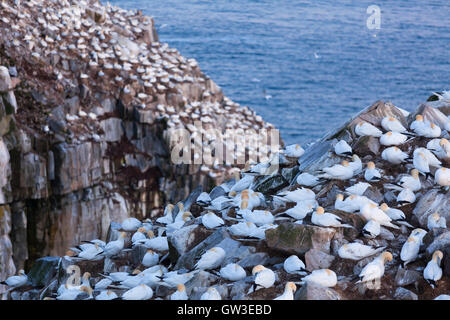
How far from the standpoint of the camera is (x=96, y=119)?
942 inches

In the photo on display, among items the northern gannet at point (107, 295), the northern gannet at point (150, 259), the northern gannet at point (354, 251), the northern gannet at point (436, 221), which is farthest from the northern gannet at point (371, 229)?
the northern gannet at point (107, 295)

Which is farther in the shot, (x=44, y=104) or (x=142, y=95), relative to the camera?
(x=142, y=95)

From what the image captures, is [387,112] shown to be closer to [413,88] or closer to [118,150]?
A: [118,150]

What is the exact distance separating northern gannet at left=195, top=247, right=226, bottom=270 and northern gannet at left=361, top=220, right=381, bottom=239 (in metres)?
1.76

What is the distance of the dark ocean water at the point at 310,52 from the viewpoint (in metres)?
63.1

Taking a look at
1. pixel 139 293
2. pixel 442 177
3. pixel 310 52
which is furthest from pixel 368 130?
pixel 310 52

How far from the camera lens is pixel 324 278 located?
25.4 ft

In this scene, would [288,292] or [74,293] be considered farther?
[74,293]

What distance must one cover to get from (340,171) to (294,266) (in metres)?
2.18

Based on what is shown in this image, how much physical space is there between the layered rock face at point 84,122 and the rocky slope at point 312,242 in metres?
9.69

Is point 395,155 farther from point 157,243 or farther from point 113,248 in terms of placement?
point 113,248

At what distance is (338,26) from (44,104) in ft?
236

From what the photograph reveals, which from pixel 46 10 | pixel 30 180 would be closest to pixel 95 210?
pixel 30 180

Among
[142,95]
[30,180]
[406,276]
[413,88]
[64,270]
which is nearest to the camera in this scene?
Answer: [406,276]
